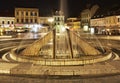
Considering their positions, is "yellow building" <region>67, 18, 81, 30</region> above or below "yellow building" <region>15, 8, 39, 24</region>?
below

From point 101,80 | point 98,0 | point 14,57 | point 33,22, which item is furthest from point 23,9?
point 101,80

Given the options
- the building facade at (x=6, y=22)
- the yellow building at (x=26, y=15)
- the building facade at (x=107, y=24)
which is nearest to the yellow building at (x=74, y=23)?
the building facade at (x=107, y=24)

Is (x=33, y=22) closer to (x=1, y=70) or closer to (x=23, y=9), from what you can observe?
(x=23, y=9)

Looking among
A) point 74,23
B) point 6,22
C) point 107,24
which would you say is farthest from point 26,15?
point 107,24

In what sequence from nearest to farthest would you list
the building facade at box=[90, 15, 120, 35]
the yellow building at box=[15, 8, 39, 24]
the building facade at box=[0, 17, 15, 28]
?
the building facade at box=[90, 15, 120, 35] < the building facade at box=[0, 17, 15, 28] < the yellow building at box=[15, 8, 39, 24]

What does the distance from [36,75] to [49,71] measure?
0.60 m

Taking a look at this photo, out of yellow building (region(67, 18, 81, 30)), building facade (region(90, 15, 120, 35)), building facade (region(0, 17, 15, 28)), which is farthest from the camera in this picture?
yellow building (region(67, 18, 81, 30))

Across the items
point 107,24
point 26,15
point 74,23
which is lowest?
point 107,24

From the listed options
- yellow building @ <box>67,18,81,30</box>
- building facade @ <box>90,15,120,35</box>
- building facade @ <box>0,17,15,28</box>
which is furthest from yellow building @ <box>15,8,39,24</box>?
building facade @ <box>90,15,120,35</box>

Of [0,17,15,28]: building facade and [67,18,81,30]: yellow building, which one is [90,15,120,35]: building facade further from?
[0,17,15,28]: building facade

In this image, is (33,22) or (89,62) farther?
(33,22)

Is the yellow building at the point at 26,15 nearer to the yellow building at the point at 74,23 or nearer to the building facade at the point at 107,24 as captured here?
the yellow building at the point at 74,23

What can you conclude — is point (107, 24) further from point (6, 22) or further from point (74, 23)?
point (6, 22)

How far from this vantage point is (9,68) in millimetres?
10070
